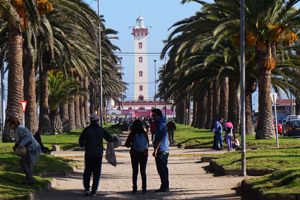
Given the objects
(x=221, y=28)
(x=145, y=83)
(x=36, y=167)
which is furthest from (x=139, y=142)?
(x=145, y=83)

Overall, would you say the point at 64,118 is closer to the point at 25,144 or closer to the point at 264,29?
the point at 264,29

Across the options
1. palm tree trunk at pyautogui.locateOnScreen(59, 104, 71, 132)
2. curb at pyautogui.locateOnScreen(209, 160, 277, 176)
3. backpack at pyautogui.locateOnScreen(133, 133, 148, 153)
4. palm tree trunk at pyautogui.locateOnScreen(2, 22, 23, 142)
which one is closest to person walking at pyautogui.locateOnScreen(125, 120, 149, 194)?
backpack at pyautogui.locateOnScreen(133, 133, 148, 153)

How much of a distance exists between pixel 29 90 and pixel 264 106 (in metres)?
12.6

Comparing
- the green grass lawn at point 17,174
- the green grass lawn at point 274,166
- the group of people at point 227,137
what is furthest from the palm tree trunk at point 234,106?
the green grass lawn at point 17,174

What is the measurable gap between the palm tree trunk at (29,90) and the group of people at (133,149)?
18389 millimetres

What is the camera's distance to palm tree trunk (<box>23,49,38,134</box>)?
96.3 ft

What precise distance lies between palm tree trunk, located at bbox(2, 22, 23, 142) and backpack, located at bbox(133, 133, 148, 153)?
14.0m

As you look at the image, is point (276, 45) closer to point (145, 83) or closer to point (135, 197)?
point (135, 197)

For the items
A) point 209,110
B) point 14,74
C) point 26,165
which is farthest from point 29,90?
point 209,110

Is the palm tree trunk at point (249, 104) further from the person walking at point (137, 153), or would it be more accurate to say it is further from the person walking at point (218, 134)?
the person walking at point (137, 153)

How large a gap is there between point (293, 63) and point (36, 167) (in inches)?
751

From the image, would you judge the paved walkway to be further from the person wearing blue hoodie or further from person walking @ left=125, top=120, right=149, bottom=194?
the person wearing blue hoodie

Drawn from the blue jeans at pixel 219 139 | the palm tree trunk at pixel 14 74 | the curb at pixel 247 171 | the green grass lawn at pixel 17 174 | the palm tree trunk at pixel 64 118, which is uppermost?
the palm tree trunk at pixel 14 74

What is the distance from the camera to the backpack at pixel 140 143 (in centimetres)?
1145
